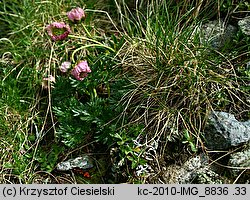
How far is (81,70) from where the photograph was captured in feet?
9.56

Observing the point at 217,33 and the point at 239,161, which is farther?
the point at 217,33

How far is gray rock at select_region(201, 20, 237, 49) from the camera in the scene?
3127 millimetres

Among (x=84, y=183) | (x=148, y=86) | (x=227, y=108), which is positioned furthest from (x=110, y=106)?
(x=227, y=108)

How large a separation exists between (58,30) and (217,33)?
88cm

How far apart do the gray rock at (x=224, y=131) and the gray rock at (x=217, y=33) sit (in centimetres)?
48

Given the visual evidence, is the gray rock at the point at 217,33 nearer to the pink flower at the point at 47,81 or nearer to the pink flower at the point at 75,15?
the pink flower at the point at 75,15

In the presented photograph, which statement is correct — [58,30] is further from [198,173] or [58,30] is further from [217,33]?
[198,173]

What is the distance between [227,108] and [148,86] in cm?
41

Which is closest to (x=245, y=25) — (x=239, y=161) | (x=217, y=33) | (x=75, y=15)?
(x=217, y=33)

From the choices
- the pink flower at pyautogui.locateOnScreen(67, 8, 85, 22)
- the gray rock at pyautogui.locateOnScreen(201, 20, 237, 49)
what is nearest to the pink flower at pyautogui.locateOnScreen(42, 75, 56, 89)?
the pink flower at pyautogui.locateOnScreen(67, 8, 85, 22)

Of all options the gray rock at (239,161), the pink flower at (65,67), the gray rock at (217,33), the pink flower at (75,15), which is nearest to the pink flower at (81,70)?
the pink flower at (65,67)

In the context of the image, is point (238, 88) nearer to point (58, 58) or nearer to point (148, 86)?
point (148, 86)

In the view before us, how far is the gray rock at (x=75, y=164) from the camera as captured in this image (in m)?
2.87

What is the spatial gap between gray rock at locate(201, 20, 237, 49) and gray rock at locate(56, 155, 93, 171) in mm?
892
